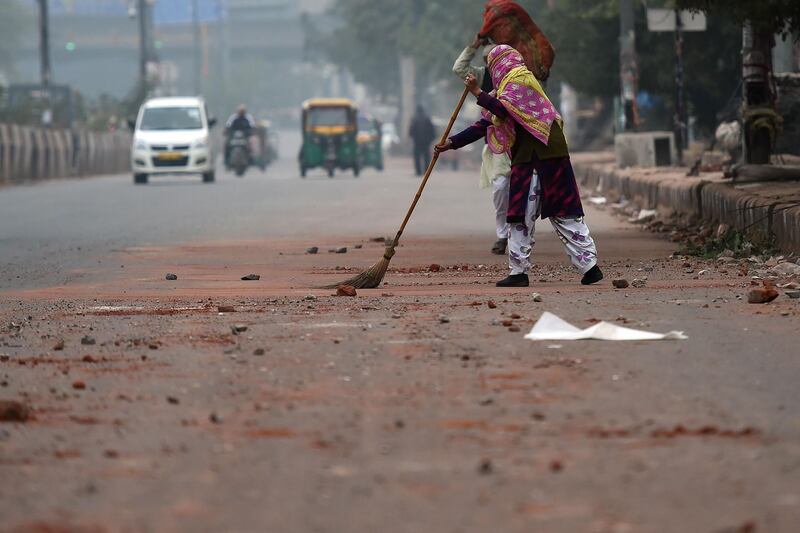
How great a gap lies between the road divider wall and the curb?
1742cm

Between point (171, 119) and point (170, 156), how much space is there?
2.23 metres

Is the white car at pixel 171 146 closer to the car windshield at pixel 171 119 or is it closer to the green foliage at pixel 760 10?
the car windshield at pixel 171 119

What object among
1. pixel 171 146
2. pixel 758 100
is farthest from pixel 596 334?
pixel 171 146

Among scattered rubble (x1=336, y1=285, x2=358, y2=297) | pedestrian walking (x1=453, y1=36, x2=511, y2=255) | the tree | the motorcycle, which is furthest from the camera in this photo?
the motorcycle

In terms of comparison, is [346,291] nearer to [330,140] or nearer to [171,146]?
[171,146]

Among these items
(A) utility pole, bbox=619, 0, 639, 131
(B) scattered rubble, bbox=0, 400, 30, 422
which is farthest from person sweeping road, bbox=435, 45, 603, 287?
(A) utility pole, bbox=619, 0, 639, 131

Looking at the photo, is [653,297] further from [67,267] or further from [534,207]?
[67,267]

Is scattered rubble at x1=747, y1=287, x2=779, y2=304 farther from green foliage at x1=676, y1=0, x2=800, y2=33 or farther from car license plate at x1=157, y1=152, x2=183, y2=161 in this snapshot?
car license plate at x1=157, y1=152, x2=183, y2=161

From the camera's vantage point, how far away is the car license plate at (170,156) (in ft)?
132

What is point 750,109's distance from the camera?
18016mm

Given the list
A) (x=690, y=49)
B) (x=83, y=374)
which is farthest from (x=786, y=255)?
(x=690, y=49)

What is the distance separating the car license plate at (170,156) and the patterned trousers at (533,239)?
29490 millimetres

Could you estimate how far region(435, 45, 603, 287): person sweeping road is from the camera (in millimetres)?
11195

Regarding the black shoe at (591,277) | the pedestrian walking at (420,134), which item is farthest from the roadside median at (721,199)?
the pedestrian walking at (420,134)
